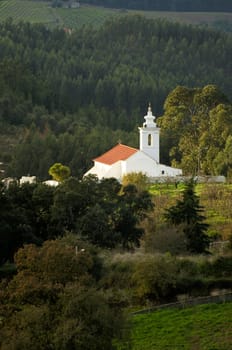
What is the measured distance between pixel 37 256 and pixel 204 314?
19.0ft

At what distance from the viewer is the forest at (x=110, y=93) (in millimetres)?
58969

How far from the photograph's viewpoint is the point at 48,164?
2378 inches

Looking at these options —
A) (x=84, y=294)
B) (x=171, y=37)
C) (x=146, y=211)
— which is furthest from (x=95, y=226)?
(x=171, y=37)

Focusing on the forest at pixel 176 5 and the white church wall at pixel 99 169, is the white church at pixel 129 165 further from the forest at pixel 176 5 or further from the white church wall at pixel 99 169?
the forest at pixel 176 5

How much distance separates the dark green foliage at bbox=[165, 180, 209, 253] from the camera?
3606 cm

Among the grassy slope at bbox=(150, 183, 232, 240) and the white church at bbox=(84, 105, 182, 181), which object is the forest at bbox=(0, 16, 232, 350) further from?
the white church at bbox=(84, 105, 182, 181)

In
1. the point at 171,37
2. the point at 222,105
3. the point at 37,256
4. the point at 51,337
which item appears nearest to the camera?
the point at 51,337

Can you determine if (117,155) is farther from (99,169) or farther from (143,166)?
(143,166)

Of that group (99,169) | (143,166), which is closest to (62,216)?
(143,166)

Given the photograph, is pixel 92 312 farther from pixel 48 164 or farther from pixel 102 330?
pixel 48 164

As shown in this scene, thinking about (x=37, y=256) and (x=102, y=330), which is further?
(x=37, y=256)

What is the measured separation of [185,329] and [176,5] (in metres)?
135

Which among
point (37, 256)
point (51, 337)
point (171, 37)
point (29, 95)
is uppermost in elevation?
point (171, 37)

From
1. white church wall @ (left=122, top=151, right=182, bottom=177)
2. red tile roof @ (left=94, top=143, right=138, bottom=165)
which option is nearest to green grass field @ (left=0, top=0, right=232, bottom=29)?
red tile roof @ (left=94, top=143, right=138, bottom=165)
